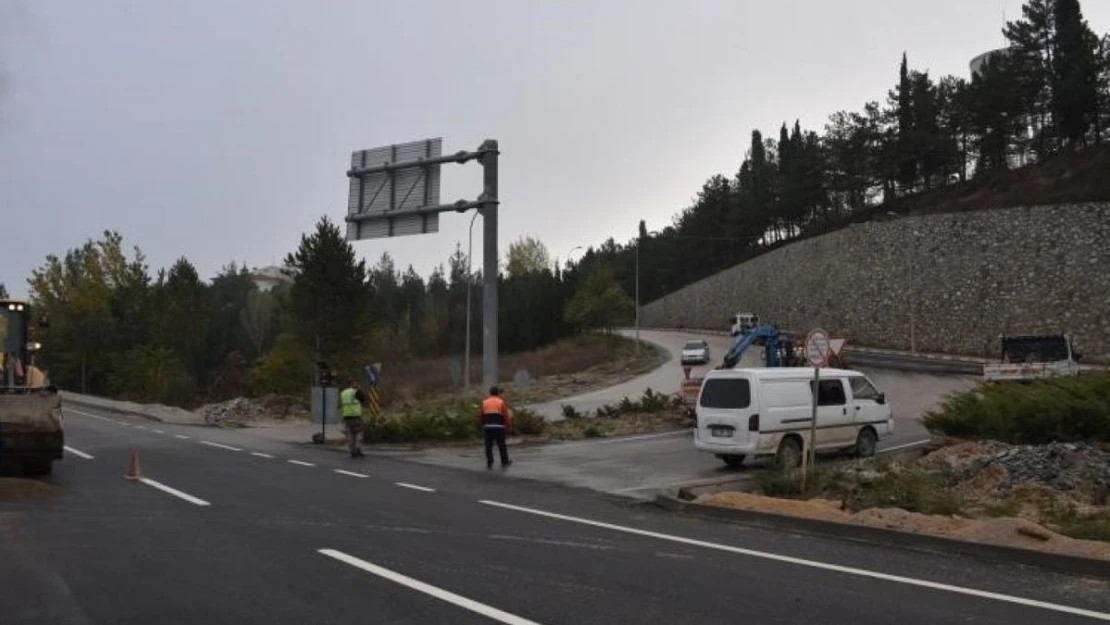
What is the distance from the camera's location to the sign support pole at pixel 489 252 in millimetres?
27219

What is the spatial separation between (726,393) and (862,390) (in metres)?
3.71

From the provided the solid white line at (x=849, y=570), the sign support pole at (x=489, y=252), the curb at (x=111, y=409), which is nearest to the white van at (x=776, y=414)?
the solid white line at (x=849, y=570)

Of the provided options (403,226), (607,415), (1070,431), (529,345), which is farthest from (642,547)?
(529,345)

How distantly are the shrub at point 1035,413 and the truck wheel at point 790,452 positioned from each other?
5.09 meters

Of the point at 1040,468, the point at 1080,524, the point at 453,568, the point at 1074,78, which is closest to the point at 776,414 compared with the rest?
the point at 1040,468

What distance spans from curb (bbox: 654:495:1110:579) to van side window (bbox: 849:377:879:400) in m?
8.18

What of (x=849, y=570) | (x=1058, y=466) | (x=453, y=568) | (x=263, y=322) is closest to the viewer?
(x=453, y=568)

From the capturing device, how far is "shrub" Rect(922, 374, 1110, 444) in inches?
776

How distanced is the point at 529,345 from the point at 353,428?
75394 mm

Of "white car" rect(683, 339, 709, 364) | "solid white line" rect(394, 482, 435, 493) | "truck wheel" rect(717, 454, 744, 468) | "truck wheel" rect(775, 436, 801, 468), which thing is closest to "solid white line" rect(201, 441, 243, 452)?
"solid white line" rect(394, 482, 435, 493)

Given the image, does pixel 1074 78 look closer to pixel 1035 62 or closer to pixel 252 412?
pixel 1035 62

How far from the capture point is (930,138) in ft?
258

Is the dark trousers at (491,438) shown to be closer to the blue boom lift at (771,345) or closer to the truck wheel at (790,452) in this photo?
the truck wheel at (790,452)

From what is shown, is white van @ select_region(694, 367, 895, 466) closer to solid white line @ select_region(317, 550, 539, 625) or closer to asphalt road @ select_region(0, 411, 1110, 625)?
asphalt road @ select_region(0, 411, 1110, 625)
